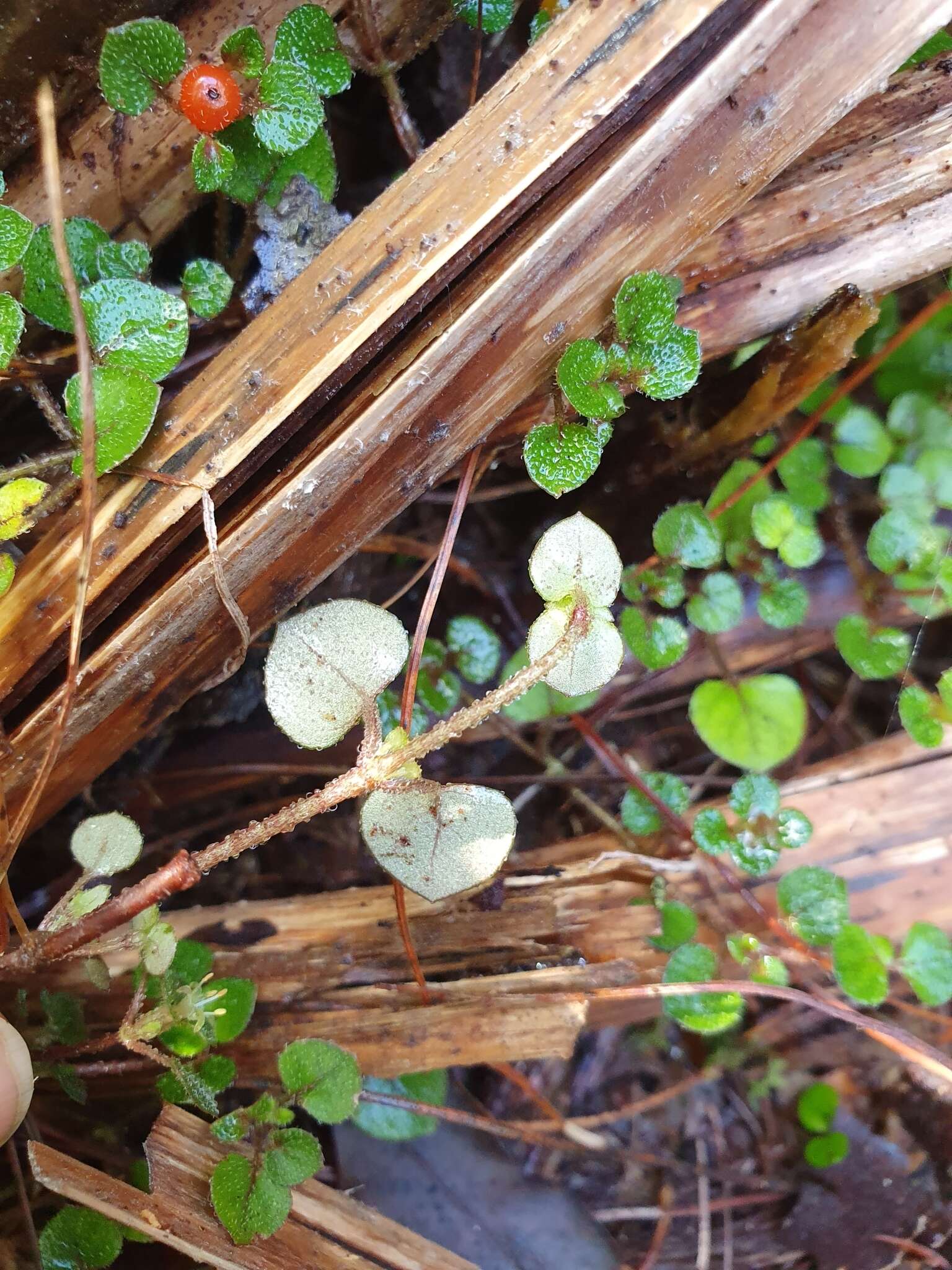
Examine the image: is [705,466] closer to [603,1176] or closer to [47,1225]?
[603,1176]

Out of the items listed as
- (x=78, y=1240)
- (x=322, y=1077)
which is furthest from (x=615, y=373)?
(x=78, y=1240)

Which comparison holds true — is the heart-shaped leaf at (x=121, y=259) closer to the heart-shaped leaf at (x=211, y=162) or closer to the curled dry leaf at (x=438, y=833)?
the heart-shaped leaf at (x=211, y=162)

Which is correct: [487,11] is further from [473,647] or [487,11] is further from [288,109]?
[473,647]

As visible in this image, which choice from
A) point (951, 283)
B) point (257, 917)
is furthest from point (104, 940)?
point (951, 283)

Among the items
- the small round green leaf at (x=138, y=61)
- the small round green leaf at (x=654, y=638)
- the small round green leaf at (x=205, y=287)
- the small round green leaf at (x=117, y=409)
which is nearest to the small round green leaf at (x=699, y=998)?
the small round green leaf at (x=654, y=638)

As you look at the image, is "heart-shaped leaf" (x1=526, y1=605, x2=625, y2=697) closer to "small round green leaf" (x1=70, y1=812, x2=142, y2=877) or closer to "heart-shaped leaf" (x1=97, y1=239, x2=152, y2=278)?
"small round green leaf" (x1=70, y1=812, x2=142, y2=877)

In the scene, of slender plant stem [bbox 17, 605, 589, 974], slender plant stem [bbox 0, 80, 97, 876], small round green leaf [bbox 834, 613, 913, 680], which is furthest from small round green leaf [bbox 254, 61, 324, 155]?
small round green leaf [bbox 834, 613, 913, 680]
